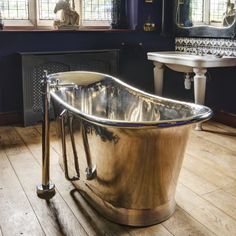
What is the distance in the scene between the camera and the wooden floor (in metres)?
1.78

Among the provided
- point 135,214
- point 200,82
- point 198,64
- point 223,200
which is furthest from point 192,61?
point 135,214

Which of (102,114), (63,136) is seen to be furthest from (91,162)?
(102,114)

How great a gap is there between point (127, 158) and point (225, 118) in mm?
2278

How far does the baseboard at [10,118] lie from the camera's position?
12.0 feet

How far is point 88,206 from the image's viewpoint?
6.61 feet

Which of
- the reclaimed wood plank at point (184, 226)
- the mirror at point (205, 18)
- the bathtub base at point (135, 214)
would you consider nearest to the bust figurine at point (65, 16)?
the mirror at point (205, 18)

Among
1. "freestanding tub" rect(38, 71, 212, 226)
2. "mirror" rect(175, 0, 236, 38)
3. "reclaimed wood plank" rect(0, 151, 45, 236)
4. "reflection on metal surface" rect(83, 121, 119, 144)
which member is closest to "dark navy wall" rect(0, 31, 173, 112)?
"mirror" rect(175, 0, 236, 38)

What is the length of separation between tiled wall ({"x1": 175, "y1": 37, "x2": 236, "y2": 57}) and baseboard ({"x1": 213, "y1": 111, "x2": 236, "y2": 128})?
62 centimetres

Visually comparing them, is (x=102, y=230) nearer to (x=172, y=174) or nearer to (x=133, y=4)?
(x=172, y=174)

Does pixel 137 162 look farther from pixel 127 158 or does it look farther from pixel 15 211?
pixel 15 211

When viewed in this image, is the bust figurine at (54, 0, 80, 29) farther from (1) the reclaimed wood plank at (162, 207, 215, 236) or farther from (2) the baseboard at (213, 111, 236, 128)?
(1) the reclaimed wood plank at (162, 207, 215, 236)

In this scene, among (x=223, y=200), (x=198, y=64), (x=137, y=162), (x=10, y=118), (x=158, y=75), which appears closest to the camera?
(x=137, y=162)

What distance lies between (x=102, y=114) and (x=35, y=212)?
3.38 ft

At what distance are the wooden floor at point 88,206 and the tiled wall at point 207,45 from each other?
1.06 metres
